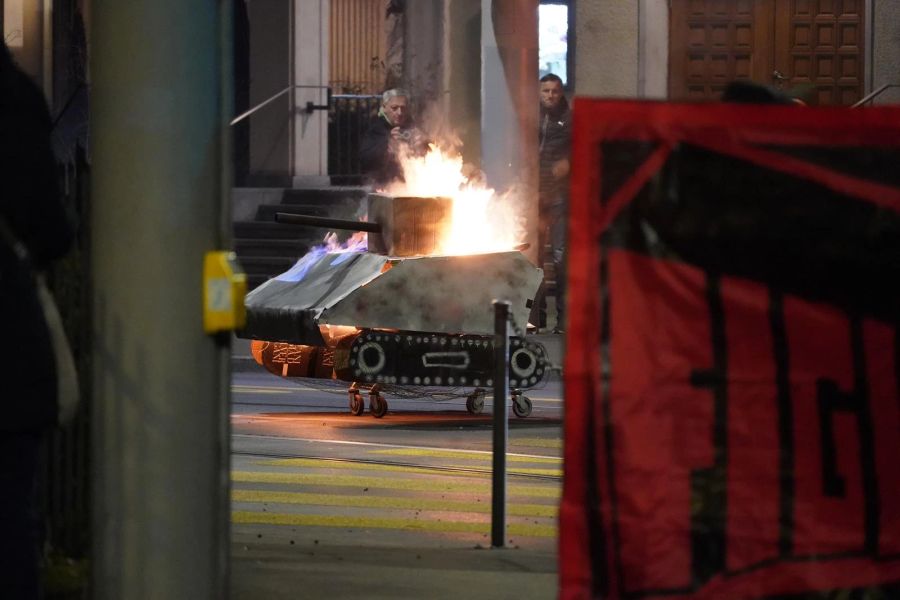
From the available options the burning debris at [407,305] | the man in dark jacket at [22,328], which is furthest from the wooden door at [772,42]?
the man in dark jacket at [22,328]

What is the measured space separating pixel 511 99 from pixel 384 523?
38.8ft

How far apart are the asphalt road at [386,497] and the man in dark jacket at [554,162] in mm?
4901

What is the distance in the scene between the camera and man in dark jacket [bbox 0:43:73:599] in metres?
4.93

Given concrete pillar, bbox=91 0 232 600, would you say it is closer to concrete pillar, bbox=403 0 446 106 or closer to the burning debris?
the burning debris

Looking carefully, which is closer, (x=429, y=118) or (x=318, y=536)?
(x=318, y=536)

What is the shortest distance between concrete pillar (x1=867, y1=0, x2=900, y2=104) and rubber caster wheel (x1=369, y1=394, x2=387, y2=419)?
11.7 m

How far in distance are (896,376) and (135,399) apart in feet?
7.09

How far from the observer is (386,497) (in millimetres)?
9961

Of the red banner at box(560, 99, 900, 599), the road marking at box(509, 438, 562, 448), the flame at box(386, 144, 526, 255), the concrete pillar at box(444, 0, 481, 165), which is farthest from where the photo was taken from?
the concrete pillar at box(444, 0, 481, 165)

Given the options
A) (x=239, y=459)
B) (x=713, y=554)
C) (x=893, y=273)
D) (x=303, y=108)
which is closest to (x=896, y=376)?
(x=893, y=273)

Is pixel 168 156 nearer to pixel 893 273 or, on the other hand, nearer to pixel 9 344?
pixel 9 344

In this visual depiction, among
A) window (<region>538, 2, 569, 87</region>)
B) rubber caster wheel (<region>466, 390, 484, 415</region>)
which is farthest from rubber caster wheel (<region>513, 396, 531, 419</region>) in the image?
window (<region>538, 2, 569, 87</region>)

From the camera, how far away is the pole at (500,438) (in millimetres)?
8328

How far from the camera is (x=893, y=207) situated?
541 cm
